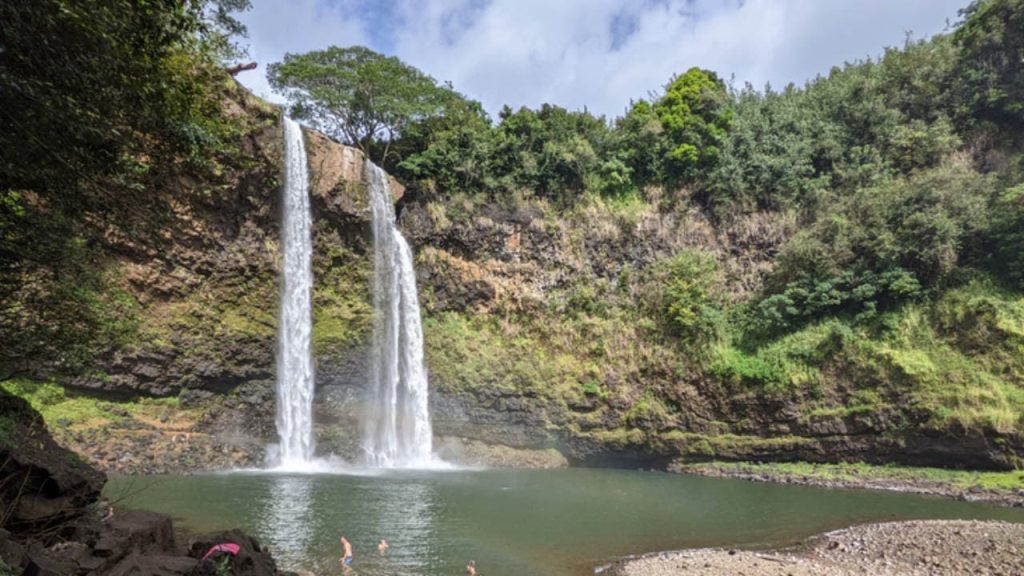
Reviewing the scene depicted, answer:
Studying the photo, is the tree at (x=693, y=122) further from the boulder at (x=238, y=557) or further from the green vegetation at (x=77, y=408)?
the boulder at (x=238, y=557)

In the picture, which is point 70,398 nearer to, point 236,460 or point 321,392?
point 236,460

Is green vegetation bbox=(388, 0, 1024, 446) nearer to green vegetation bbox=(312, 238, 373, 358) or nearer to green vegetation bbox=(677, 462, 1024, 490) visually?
green vegetation bbox=(677, 462, 1024, 490)

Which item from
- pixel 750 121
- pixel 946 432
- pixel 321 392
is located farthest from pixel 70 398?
pixel 750 121

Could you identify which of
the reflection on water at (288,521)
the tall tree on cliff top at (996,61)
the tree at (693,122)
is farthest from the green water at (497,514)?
the tall tree on cliff top at (996,61)

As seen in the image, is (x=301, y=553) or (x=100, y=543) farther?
(x=301, y=553)

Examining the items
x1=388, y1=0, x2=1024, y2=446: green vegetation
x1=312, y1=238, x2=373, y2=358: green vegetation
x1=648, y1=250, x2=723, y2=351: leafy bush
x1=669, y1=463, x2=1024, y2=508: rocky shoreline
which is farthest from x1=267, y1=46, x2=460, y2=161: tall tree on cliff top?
x1=669, y1=463, x2=1024, y2=508: rocky shoreline

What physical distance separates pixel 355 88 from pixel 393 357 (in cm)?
1444

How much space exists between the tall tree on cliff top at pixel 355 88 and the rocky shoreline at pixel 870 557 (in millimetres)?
24473

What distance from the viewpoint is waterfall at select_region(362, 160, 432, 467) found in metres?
23.0

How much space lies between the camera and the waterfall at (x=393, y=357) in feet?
75.4

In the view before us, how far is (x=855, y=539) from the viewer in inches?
472

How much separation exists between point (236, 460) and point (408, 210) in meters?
14.2

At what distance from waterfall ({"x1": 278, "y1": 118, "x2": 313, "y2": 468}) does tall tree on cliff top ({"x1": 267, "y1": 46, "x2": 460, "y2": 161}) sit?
6.21m

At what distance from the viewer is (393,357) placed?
24.0m
